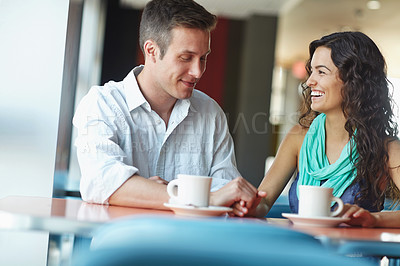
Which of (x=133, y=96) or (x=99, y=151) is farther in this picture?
(x=133, y=96)

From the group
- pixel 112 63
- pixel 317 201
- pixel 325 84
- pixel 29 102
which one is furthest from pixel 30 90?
pixel 112 63

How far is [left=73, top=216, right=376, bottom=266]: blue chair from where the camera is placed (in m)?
0.47

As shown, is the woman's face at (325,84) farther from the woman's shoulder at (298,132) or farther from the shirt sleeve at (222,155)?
the shirt sleeve at (222,155)

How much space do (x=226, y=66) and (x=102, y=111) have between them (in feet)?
19.2

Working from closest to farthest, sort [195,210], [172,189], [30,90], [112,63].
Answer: [195,210], [172,189], [30,90], [112,63]

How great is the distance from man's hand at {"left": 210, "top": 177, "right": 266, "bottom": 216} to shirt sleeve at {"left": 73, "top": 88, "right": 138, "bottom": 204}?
257 millimetres

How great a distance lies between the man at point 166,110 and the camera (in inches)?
66.9

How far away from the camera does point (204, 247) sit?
0.47m

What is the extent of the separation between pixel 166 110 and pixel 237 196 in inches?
27.3

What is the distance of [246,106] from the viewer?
279 inches

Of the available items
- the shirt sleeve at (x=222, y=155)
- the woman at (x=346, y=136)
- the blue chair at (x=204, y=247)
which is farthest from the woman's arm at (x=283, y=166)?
the blue chair at (x=204, y=247)

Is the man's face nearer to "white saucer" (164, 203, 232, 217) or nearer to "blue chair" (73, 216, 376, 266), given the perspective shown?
"white saucer" (164, 203, 232, 217)

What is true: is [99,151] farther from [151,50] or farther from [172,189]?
[151,50]

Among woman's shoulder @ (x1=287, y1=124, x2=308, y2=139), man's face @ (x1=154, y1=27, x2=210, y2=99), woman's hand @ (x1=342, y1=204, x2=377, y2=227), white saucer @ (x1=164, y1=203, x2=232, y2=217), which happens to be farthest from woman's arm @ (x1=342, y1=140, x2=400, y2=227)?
man's face @ (x1=154, y1=27, x2=210, y2=99)
